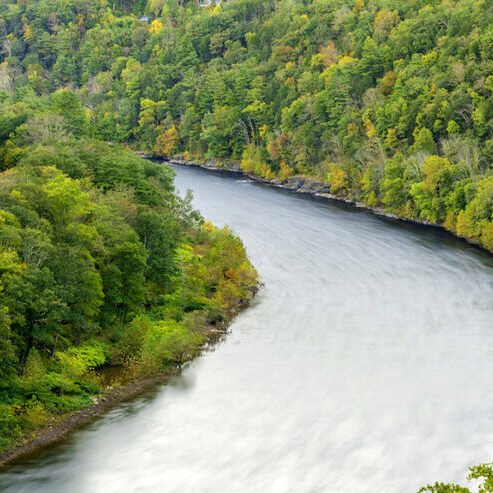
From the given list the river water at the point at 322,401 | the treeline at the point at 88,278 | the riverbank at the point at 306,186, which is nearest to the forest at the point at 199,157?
the treeline at the point at 88,278

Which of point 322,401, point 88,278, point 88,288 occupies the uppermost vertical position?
point 88,278

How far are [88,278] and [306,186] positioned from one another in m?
84.0

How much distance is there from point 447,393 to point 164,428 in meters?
21.7

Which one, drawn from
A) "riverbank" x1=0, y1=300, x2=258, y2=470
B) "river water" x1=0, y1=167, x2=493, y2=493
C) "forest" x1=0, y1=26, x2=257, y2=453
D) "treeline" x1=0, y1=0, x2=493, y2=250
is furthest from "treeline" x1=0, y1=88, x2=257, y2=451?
"treeline" x1=0, y1=0, x2=493, y2=250

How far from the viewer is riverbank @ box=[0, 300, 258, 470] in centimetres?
3853

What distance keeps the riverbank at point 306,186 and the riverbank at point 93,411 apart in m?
49.4

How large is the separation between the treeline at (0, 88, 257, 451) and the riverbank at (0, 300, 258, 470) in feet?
1.83

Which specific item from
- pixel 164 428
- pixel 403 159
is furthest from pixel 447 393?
pixel 403 159

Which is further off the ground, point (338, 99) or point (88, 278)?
point (338, 99)

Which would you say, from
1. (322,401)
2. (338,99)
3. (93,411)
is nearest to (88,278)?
(93,411)

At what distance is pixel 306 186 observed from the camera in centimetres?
12650

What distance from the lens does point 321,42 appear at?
147375 mm

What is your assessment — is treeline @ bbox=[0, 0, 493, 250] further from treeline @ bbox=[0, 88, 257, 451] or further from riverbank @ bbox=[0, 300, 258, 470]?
riverbank @ bbox=[0, 300, 258, 470]

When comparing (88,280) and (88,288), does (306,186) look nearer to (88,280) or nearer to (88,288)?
(88,280)
